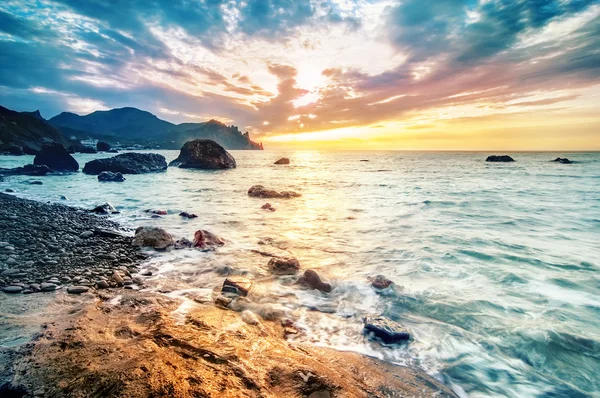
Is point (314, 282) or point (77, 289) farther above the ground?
point (77, 289)

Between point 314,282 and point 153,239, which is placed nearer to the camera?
point 314,282

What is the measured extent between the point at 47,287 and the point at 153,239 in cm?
304

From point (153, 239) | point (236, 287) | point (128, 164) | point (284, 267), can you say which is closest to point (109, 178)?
point (128, 164)

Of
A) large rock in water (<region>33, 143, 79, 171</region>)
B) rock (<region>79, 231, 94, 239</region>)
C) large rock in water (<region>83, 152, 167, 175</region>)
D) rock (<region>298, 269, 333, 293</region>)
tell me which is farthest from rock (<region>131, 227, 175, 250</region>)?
large rock in water (<region>33, 143, 79, 171</region>)

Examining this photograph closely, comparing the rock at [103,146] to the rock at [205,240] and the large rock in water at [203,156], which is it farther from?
the rock at [205,240]

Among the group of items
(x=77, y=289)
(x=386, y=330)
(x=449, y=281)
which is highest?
(x=77, y=289)

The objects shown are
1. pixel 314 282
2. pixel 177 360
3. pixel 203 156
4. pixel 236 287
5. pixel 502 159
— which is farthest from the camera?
pixel 502 159

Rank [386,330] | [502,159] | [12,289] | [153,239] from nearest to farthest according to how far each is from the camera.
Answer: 1. [386,330]
2. [12,289]
3. [153,239]
4. [502,159]

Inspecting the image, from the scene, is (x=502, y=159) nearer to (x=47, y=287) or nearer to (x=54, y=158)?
(x=47, y=287)

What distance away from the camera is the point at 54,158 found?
3259cm

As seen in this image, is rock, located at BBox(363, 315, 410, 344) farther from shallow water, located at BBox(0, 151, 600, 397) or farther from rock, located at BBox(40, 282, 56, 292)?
rock, located at BBox(40, 282, 56, 292)

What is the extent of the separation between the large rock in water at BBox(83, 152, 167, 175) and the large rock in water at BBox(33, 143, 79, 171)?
2641 millimetres

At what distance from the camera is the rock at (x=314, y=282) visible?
5500 millimetres

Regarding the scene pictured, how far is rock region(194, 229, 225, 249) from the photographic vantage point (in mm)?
7682
